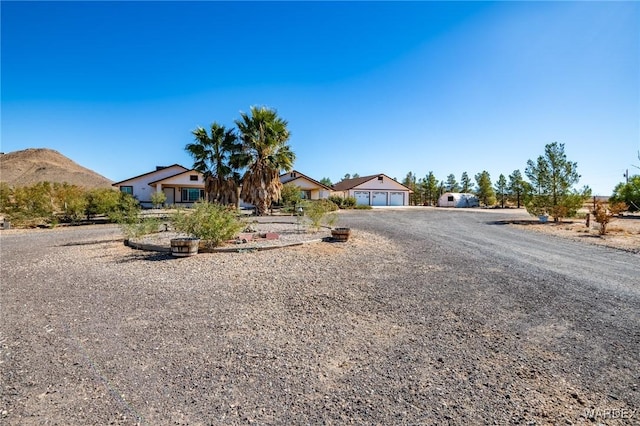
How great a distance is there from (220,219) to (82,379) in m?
6.08

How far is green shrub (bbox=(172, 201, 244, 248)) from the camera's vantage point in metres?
8.67

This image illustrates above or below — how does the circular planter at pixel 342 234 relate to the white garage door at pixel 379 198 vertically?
below

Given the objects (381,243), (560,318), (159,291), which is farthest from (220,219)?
(560,318)

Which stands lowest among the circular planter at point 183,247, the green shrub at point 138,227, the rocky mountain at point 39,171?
the circular planter at point 183,247

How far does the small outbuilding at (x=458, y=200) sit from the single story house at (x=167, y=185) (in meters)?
35.7

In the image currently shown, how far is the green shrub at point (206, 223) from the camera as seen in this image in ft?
28.5

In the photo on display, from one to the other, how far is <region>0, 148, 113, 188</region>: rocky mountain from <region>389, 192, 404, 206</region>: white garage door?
5945cm

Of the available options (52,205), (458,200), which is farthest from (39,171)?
(458,200)

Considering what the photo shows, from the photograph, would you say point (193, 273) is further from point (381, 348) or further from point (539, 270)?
point (539, 270)

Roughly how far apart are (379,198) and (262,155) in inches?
983

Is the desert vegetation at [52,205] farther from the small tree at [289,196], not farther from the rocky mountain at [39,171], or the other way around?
the rocky mountain at [39,171]

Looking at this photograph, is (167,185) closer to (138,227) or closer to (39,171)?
(138,227)

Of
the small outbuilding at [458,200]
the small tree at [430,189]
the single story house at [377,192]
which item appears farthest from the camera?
the small tree at [430,189]

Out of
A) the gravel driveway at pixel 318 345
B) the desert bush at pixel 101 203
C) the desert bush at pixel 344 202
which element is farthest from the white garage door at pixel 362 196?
the gravel driveway at pixel 318 345
